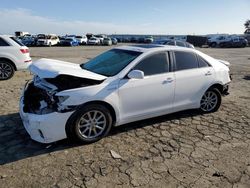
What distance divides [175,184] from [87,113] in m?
1.74

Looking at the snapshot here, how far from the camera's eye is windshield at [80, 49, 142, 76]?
4.85m

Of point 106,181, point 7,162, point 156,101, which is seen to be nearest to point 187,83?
point 156,101

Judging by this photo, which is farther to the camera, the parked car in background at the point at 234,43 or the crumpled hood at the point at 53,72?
the parked car in background at the point at 234,43

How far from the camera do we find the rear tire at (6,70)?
9.58 metres

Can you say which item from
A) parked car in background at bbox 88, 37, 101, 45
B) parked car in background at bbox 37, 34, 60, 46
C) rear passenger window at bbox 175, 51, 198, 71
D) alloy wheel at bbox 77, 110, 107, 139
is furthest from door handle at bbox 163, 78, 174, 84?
parked car in background at bbox 88, 37, 101, 45

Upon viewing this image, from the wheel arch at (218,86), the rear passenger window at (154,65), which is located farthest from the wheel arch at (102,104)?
the wheel arch at (218,86)

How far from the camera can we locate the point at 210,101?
6078mm

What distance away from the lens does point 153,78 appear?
16.3 feet

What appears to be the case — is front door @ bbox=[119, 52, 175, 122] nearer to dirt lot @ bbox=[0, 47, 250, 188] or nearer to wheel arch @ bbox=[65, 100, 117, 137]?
wheel arch @ bbox=[65, 100, 117, 137]

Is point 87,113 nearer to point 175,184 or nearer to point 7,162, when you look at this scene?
point 7,162

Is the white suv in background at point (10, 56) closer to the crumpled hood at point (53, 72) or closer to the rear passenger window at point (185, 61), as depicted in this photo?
the crumpled hood at point (53, 72)

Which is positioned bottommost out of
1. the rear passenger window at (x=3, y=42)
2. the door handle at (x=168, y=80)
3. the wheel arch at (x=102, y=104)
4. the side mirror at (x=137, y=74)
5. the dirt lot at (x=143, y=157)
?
the dirt lot at (x=143, y=157)

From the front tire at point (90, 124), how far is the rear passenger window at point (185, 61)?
1.84 metres

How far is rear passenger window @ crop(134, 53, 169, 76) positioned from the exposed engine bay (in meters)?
0.91
